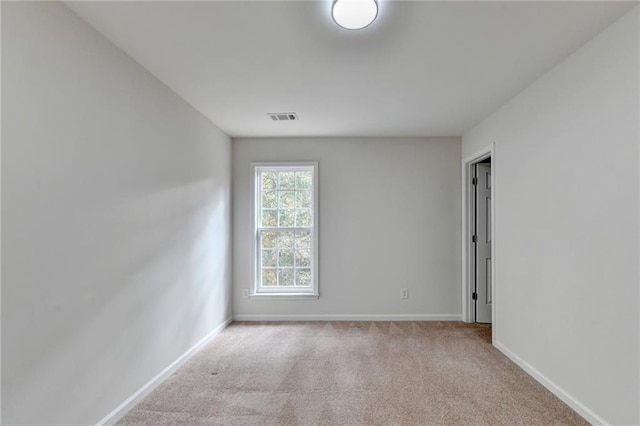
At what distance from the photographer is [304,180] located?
15.9 ft

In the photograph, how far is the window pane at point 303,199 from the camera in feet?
15.9

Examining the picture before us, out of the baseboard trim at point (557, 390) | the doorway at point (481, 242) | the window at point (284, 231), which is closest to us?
the baseboard trim at point (557, 390)

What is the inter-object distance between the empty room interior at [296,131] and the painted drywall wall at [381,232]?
A: 0.32 metres

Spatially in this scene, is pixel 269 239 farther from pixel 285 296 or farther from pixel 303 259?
pixel 285 296

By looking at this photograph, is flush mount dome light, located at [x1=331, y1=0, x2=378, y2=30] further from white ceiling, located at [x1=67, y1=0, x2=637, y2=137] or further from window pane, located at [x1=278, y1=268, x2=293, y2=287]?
window pane, located at [x1=278, y1=268, x2=293, y2=287]

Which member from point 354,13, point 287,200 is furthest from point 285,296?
point 354,13

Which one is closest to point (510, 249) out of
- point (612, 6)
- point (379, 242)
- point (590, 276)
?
point (590, 276)

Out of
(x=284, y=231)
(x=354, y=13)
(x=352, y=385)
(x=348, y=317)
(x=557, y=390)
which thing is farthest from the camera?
(x=284, y=231)

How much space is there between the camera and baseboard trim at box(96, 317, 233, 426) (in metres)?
2.22

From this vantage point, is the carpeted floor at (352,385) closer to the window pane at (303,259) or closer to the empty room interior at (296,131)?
the empty room interior at (296,131)

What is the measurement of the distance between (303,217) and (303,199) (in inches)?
9.5

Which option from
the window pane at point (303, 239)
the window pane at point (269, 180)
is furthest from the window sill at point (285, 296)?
the window pane at point (269, 180)

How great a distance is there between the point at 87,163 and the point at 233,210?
2.78 metres

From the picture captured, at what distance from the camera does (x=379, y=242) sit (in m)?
4.71
